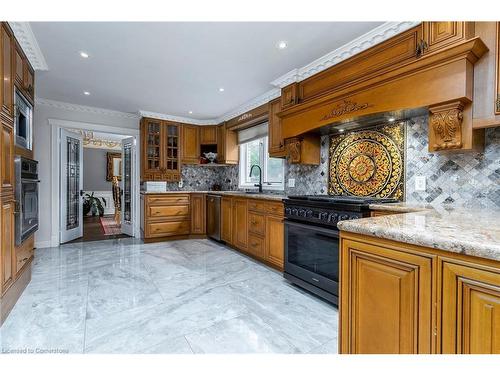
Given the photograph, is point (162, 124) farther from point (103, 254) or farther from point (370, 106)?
point (370, 106)

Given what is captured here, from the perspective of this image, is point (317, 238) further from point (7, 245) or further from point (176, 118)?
point (176, 118)

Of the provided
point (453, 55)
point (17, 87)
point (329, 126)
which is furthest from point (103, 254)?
point (453, 55)

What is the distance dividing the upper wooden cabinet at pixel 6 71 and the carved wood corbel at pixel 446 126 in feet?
10.6

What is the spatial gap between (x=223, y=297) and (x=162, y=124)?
11.9 feet

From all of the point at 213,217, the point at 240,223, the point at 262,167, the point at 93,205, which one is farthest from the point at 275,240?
the point at 93,205

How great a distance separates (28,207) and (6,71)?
1.28 meters

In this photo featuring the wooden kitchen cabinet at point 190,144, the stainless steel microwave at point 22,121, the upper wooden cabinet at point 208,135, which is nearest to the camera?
the stainless steel microwave at point 22,121

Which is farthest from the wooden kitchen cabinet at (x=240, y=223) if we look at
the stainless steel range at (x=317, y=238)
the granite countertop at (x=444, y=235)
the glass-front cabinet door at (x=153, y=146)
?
the granite countertop at (x=444, y=235)

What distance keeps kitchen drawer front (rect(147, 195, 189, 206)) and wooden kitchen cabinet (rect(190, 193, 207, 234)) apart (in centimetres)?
15

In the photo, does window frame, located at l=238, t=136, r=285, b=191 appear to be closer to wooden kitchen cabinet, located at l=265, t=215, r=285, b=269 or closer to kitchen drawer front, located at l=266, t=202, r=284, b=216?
kitchen drawer front, located at l=266, t=202, r=284, b=216

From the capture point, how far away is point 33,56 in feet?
8.66

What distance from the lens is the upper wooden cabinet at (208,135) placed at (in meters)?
5.19

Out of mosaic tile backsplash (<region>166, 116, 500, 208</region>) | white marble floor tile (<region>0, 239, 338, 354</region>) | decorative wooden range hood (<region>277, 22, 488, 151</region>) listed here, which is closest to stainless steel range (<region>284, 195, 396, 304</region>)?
white marble floor tile (<region>0, 239, 338, 354</region>)

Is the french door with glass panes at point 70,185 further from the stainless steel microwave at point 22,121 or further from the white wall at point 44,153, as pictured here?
the stainless steel microwave at point 22,121
